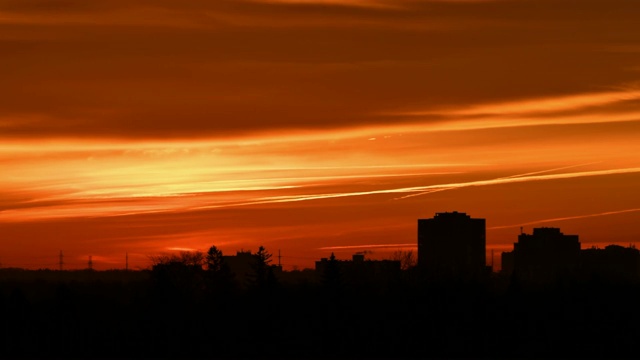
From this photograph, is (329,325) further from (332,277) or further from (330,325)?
(332,277)

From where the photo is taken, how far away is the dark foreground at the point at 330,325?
164m

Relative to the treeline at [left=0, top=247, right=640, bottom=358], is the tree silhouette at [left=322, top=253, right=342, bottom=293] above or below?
above

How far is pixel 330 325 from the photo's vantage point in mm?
168125

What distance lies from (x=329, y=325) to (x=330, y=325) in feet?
0.44

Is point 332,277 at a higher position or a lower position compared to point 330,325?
higher

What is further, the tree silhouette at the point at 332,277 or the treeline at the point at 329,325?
the tree silhouette at the point at 332,277

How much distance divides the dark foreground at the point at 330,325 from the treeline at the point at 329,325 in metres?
0.13

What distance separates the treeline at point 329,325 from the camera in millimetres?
163875

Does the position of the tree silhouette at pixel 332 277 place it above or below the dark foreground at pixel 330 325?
above

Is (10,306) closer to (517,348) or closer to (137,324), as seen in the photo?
(137,324)

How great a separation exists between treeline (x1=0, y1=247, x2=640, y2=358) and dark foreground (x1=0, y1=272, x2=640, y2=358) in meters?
0.13

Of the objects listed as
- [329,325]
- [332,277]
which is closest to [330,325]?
[329,325]

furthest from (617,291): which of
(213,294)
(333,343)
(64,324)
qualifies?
(64,324)

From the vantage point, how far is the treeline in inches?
6452
